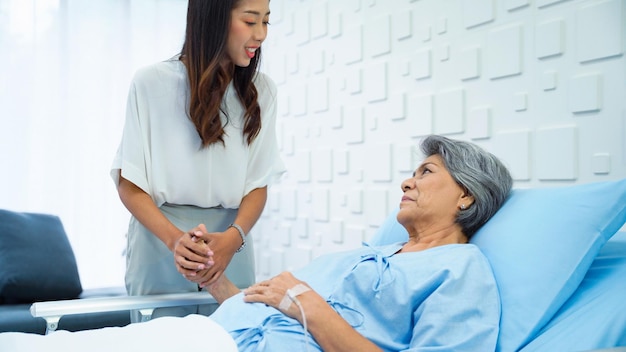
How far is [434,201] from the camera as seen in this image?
74.8 inches

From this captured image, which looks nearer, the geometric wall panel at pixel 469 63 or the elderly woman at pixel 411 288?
the elderly woman at pixel 411 288

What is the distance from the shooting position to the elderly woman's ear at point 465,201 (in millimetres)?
1894

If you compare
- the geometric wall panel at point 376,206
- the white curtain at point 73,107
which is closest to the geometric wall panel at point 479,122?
the geometric wall panel at point 376,206

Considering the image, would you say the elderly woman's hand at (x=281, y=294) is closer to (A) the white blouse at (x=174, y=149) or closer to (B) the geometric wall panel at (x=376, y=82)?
(A) the white blouse at (x=174, y=149)

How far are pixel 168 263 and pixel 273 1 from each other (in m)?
2.97

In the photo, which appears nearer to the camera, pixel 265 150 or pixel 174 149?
pixel 174 149

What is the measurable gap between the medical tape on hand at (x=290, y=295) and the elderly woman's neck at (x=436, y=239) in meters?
0.45

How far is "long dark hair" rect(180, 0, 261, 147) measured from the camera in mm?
1818

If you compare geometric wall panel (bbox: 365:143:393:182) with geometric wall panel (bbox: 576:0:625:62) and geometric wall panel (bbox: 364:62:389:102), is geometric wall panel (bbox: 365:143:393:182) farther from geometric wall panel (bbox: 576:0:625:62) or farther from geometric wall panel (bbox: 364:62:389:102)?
geometric wall panel (bbox: 576:0:625:62)

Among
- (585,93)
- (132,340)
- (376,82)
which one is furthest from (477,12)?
(132,340)

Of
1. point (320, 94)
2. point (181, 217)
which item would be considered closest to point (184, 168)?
point (181, 217)

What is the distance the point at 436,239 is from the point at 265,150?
2.00ft

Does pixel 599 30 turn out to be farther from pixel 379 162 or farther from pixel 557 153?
pixel 379 162

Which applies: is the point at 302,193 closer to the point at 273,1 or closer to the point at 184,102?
the point at 273,1
